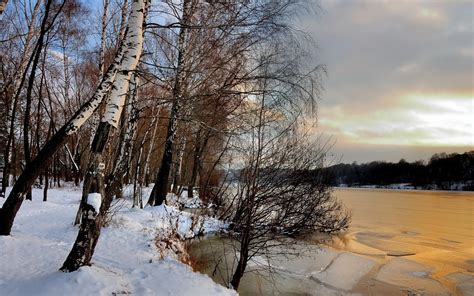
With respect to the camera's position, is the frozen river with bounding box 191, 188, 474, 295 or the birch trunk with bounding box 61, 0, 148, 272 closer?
the birch trunk with bounding box 61, 0, 148, 272

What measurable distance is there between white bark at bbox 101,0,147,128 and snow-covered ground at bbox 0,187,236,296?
215 cm

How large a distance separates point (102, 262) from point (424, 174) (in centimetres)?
11069

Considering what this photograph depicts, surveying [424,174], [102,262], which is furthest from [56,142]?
[424,174]

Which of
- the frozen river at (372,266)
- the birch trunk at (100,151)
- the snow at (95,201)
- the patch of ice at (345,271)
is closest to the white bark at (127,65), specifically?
the birch trunk at (100,151)

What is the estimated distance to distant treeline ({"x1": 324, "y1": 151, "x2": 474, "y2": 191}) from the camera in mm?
91000

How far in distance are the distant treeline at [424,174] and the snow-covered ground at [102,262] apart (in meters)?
80.2

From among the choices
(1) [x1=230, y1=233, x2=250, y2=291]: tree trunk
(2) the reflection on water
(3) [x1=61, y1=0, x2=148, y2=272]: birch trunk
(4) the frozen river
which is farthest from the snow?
(2) the reflection on water

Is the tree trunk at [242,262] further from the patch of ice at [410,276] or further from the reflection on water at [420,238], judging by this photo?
the reflection on water at [420,238]

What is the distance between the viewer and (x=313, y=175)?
11.2 metres

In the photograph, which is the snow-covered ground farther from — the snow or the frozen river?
the frozen river

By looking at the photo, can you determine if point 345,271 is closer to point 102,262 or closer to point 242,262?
point 242,262

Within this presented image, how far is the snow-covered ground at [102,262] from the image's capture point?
492 cm

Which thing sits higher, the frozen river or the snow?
the snow

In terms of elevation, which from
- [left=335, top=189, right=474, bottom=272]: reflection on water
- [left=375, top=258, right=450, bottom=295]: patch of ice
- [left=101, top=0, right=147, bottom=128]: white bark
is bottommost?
[left=375, top=258, right=450, bottom=295]: patch of ice
